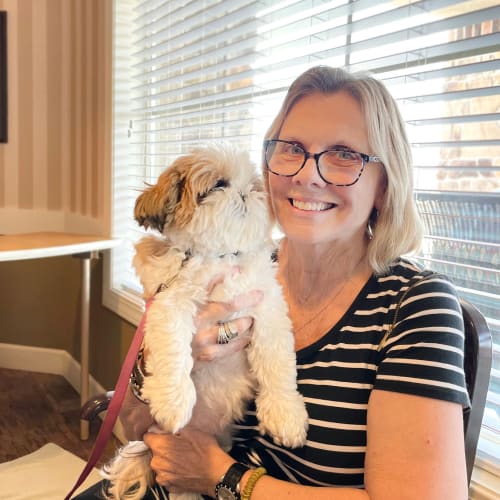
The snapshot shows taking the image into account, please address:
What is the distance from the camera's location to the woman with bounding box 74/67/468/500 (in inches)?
33.4

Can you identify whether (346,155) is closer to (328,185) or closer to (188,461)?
(328,185)

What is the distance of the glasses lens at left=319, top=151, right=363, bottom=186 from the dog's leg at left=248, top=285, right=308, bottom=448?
0.28 m

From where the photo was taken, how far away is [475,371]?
0.94m

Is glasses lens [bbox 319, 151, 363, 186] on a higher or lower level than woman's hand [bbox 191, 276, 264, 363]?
higher

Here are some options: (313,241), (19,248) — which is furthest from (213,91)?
(313,241)

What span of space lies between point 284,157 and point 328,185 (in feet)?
0.46

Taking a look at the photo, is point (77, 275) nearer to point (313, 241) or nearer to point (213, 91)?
point (213, 91)

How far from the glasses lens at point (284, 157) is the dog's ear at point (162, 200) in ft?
0.80

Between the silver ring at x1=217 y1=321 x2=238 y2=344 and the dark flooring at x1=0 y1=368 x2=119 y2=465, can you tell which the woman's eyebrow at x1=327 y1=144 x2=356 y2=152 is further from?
the dark flooring at x1=0 y1=368 x2=119 y2=465

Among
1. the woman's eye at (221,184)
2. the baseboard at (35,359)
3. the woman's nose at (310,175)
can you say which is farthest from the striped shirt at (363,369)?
the baseboard at (35,359)

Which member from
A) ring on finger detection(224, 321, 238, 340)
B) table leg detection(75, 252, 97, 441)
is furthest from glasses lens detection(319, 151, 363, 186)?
table leg detection(75, 252, 97, 441)

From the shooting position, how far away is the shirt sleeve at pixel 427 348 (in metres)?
0.85

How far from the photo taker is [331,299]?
115 cm

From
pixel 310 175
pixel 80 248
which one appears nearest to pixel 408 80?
pixel 310 175
